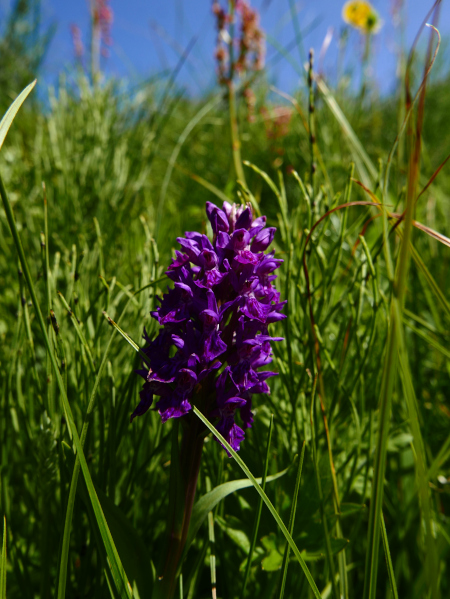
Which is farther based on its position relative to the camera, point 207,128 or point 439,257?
point 207,128

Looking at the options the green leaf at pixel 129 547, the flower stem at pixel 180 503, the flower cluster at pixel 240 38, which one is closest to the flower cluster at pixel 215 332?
the flower stem at pixel 180 503

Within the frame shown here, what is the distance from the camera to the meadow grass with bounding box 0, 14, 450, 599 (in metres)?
0.59

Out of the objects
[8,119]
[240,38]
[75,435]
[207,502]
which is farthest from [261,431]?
[240,38]

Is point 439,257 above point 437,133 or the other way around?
the other way around

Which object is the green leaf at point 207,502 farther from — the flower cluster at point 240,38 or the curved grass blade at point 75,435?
the flower cluster at point 240,38

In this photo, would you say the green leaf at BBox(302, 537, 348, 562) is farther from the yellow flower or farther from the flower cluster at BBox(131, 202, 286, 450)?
the yellow flower

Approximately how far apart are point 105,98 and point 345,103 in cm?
197

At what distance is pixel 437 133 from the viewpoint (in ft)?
12.6

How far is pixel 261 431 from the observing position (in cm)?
105

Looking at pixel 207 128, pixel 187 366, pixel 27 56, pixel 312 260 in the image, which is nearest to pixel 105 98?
pixel 207 128

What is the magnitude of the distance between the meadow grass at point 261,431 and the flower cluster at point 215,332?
7 cm

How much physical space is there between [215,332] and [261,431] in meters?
0.46

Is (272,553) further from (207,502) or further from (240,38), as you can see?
(240,38)

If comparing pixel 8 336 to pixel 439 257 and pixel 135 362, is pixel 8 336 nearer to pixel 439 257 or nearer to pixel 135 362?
pixel 135 362
